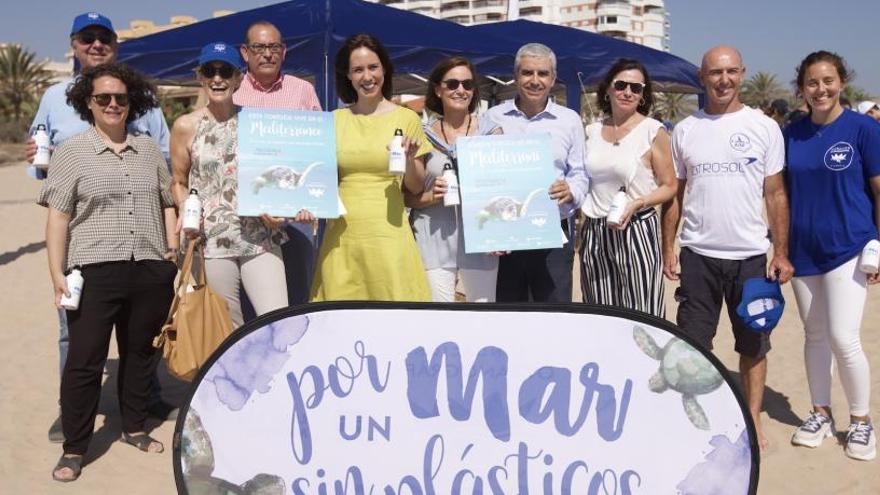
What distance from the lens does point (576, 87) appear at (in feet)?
32.9

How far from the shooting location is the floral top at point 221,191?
11.4ft

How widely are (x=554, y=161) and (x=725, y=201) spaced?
2.83 ft

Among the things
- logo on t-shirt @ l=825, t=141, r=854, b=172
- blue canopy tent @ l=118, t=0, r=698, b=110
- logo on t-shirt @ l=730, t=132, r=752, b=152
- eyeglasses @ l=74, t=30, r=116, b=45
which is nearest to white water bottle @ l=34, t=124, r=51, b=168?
eyeglasses @ l=74, t=30, r=116, b=45

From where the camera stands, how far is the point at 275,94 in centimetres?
409

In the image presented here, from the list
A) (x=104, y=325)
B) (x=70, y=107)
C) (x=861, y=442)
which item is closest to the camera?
(x=104, y=325)

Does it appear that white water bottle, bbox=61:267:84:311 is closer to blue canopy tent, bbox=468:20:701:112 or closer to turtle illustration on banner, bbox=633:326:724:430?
turtle illustration on banner, bbox=633:326:724:430

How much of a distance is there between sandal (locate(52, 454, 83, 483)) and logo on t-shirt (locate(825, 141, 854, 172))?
408 cm

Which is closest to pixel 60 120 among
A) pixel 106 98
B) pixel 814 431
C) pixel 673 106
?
pixel 106 98

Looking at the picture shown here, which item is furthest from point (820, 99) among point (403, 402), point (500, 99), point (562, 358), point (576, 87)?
point (500, 99)

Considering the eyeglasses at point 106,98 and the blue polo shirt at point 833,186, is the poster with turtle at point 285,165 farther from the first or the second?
the blue polo shirt at point 833,186

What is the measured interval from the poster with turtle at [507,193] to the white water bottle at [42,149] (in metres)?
2.12

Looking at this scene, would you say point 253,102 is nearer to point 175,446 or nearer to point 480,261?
point 480,261

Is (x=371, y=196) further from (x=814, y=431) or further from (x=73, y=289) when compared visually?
(x=814, y=431)

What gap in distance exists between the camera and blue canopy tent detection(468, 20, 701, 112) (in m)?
9.88
